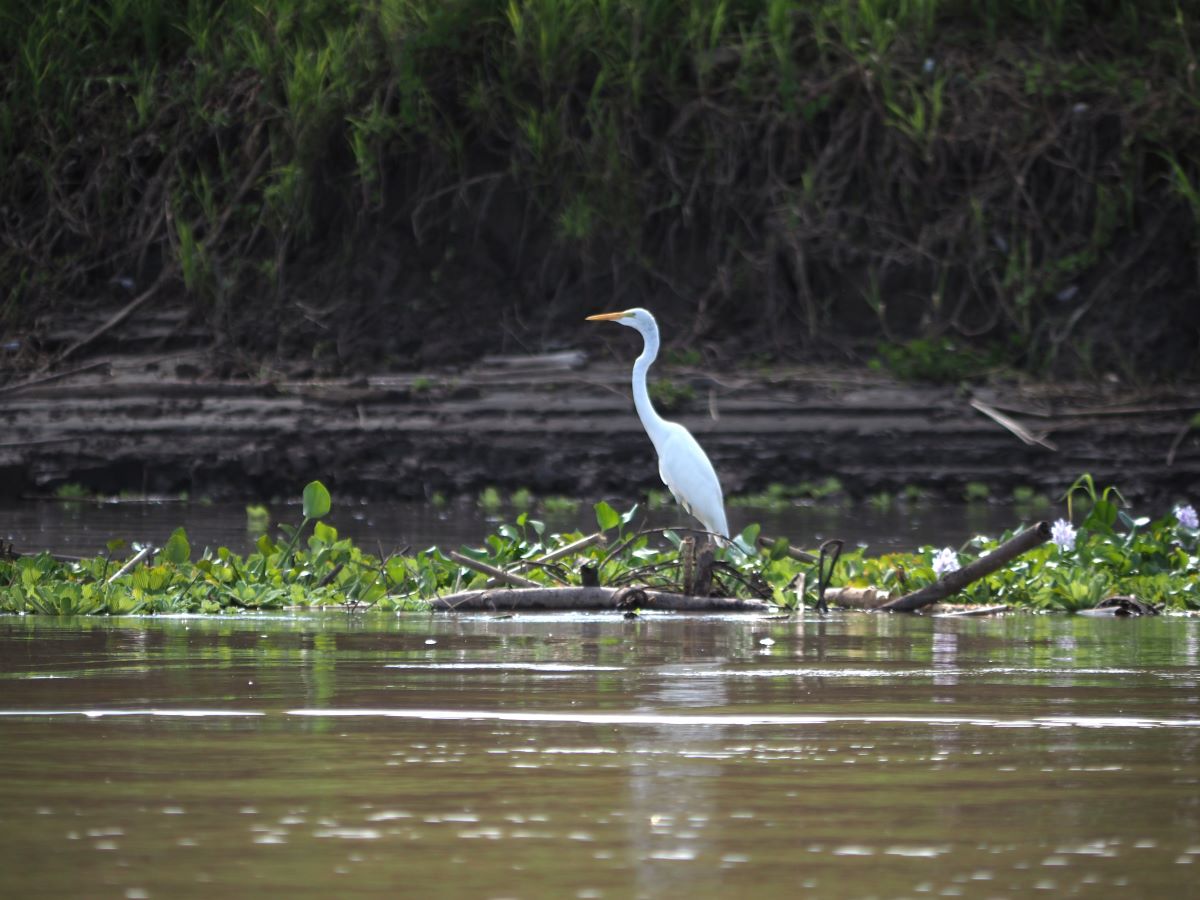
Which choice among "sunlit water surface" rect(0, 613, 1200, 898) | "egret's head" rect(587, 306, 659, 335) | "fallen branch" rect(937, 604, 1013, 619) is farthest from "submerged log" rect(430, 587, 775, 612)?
"egret's head" rect(587, 306, 659, 335)

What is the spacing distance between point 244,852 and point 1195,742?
172cm

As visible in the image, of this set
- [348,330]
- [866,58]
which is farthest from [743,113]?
[348,330]

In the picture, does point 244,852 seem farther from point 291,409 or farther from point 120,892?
point 291,409

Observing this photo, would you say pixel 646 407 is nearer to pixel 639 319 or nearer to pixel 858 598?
pixel 639 319

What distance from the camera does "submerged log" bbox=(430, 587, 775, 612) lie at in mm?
6598

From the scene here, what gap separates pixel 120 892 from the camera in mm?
2402

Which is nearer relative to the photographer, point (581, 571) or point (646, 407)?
point (581, 571)

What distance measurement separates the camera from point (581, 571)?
684 cm

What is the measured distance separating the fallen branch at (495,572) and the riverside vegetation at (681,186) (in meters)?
9.98

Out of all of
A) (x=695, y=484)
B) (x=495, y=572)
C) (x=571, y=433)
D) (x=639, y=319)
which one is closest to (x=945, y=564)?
(x=495, y=572)

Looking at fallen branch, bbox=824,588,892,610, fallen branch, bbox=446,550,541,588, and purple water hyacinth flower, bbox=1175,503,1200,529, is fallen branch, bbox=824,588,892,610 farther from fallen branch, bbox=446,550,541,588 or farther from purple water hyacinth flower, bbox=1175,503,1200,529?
purple water hyacinth flower, bbox=1175,503,1200,529

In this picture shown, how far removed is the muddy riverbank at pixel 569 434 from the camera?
15625 mm

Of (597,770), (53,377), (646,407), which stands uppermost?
(53,377)

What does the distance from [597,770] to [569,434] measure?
12.8m
